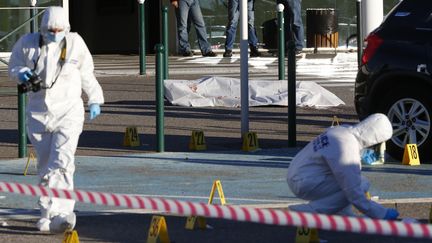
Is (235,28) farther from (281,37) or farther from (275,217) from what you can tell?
(275,217)

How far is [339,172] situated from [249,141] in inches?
209

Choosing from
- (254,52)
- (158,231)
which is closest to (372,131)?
(158,231)

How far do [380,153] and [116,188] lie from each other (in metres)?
2.72

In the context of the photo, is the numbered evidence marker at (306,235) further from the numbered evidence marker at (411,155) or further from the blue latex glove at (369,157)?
the numbered evidence marker at (411,155)

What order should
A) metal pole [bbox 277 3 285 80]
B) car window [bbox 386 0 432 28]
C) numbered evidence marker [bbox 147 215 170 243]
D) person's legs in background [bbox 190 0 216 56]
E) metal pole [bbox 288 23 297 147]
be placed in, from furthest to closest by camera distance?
1. person's legs in background [bbox 190 0 216 56]
2. metal pole [bbox 277 3 285 80]
3. metal pole [bbox 288 23 297 147]
4. car window [bbox 386 0 432 28]
5. numbered evidence marker [bbox 147 215 170 243]

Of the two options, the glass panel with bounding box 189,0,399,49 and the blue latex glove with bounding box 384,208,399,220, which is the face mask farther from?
the glass panel with bounding box 189,0,399,49

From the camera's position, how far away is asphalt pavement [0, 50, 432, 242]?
380 inches

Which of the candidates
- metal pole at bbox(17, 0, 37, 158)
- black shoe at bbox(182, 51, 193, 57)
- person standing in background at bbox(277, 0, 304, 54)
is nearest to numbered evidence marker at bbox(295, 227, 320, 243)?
metal pole at bbox(17, 0, 37, 158)

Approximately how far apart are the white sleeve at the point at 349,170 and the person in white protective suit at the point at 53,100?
6.42 ft

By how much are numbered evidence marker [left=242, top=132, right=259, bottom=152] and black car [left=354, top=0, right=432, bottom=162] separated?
1.43 meters

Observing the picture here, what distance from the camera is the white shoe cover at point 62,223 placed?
943 centimetres

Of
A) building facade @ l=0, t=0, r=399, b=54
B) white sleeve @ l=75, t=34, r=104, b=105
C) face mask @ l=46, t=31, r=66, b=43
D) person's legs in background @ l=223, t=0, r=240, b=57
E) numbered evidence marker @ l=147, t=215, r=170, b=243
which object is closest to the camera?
numbered evidence marker @ l=147, t=215, r=170, b=243

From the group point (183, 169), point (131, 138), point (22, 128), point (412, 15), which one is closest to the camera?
point (183, 169)

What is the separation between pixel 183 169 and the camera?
1284 centimetres
